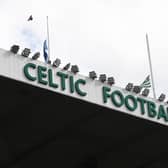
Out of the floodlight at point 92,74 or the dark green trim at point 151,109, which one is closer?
the floodlight at point 92,74

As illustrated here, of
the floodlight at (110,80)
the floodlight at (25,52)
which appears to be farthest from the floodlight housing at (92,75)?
the floodlight at (25,52)

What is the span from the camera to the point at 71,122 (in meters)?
22.6

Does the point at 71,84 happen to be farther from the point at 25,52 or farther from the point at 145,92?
the point at 145,92

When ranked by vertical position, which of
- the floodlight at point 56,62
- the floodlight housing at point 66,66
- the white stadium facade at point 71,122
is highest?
the floodlight at point 56,62

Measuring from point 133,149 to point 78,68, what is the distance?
642cm

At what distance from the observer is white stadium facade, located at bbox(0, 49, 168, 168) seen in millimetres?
19594

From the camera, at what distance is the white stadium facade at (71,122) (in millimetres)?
19594

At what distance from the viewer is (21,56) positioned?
19.3 meters

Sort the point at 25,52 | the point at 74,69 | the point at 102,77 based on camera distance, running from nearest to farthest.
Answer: the point at 25,52, the point at 74,69, the point at 102,77

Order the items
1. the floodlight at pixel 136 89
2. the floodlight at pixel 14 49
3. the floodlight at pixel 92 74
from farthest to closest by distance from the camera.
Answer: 1. the floodlight at pixel 136 89
2. the floodlight at pixel 92 74
3. the floodlight at pixel 14 49

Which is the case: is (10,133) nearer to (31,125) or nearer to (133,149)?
(31,125)

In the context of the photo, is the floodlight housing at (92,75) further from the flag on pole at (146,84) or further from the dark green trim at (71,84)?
the flag on pole at (146,84)

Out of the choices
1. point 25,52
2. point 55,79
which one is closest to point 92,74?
point 55,79

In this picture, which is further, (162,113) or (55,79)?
(162,113)
